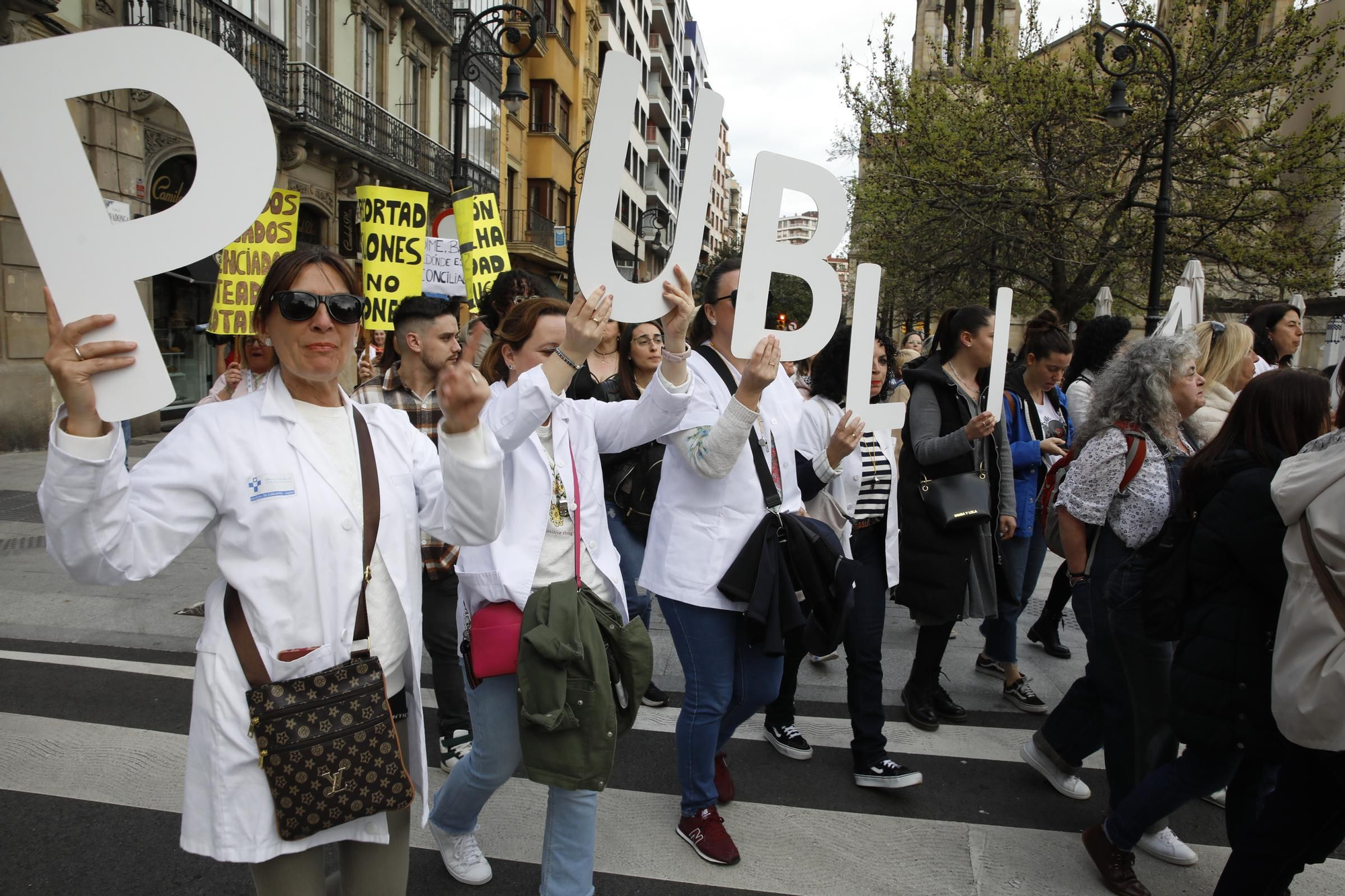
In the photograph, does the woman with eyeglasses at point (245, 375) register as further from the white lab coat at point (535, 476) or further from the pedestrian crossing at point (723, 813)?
the pedestrian crossing at point (723, 813)

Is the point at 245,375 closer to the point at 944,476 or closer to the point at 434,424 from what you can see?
the point at 434,424

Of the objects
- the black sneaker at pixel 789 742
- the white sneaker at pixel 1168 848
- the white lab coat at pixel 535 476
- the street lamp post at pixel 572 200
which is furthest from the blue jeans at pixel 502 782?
the street lamp post at pixel 572 200

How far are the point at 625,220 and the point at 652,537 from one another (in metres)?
41.3

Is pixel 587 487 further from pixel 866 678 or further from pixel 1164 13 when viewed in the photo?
pixel 1164 13

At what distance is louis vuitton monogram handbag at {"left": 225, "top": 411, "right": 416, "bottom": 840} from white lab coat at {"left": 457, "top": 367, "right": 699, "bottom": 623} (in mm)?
614

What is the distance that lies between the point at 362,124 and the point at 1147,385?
1915 cm

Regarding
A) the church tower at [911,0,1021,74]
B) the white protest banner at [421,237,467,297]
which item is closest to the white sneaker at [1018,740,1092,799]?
the white protest banner at [421,237,467,297]

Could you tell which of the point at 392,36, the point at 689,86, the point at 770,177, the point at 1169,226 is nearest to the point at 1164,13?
the point at 1169,226

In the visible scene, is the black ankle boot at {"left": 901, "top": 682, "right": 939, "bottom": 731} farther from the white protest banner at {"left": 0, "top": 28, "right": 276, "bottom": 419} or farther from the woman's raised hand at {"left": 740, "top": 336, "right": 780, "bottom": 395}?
the white protest banner at {"left": 0, "top": 28, "right": 276, "bottom": 419}

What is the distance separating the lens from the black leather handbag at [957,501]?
3926 mm

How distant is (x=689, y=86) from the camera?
239ft

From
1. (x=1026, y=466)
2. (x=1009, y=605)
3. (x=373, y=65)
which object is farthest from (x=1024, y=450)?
(x=373, y=65)

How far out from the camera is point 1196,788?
2.85m

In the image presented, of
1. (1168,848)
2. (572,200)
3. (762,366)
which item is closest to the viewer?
(762,366)
